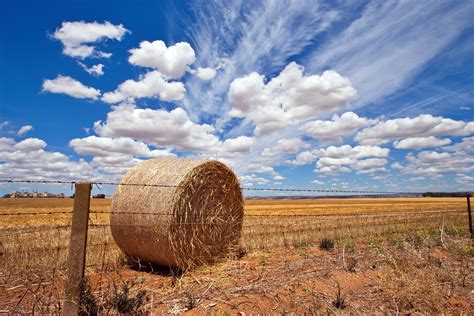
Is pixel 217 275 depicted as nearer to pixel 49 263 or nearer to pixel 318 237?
pixel 49 263

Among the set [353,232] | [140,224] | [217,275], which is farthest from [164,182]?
[353,232]

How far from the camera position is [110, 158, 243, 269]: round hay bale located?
7.30m

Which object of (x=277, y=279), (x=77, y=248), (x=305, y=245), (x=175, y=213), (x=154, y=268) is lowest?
(x=154, y=268)

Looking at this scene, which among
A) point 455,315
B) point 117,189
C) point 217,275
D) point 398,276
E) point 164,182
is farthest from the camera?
point 117,189

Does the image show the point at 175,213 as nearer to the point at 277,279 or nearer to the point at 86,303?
the point at 277,279

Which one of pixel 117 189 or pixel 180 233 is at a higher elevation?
pixel 117 189

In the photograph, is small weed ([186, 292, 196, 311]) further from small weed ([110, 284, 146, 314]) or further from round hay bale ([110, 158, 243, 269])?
round hay bale ([110, 158, 243, 269])

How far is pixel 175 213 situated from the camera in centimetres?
729

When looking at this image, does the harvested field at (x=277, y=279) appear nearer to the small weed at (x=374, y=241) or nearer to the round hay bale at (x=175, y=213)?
the small weed at (x=374, y=241)

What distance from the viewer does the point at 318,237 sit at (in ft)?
36.7

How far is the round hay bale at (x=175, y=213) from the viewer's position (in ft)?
24.0

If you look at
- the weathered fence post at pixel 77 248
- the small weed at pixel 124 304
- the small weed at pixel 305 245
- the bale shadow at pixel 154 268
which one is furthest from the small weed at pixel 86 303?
the small weed at pixel 305 245

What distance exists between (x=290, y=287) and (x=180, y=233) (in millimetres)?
2680

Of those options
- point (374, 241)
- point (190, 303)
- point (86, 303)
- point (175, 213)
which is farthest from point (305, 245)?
point (86, 303)
